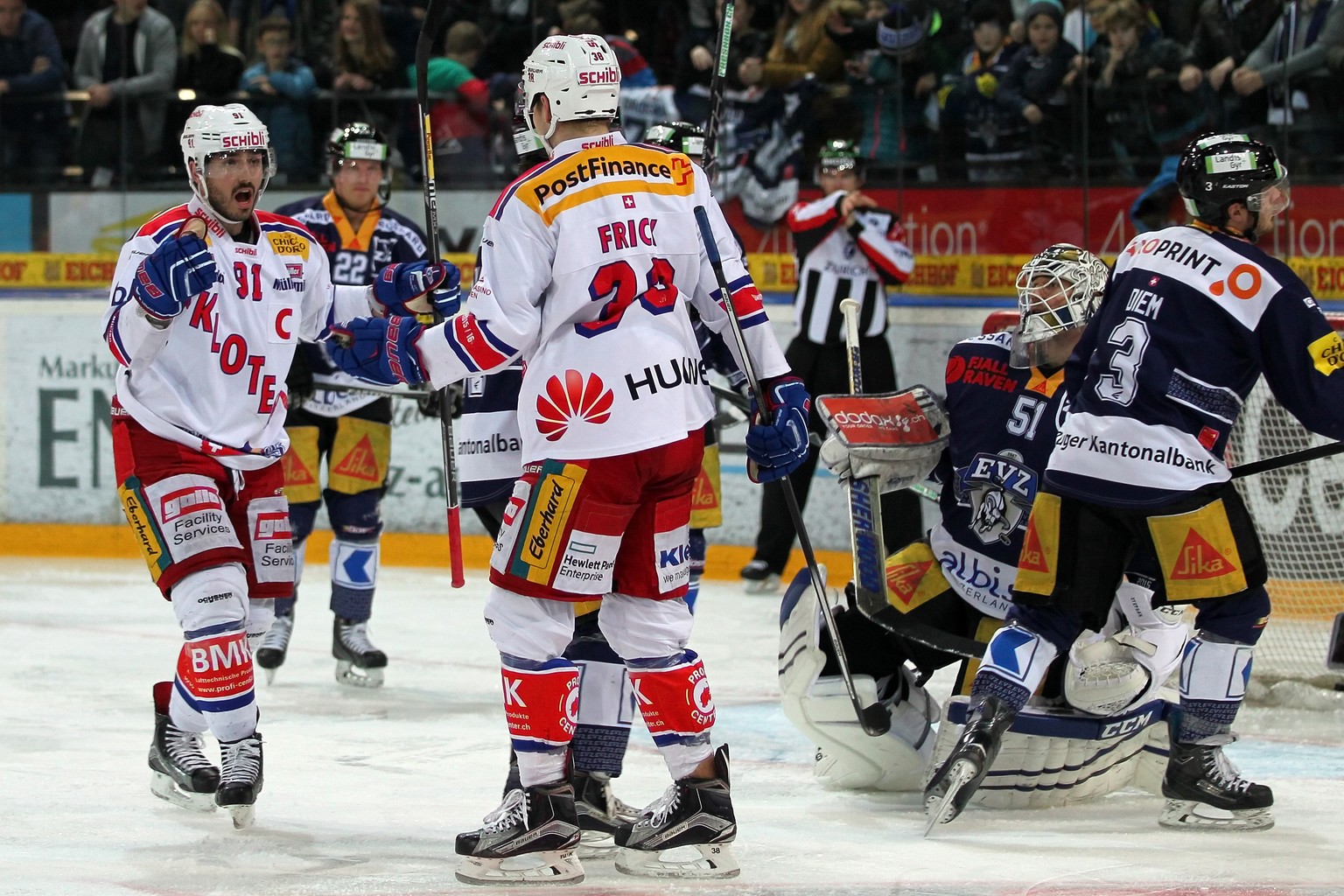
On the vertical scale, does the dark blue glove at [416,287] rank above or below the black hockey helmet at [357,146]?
below

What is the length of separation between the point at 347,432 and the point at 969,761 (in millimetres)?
2593

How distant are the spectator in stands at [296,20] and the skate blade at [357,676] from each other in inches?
146

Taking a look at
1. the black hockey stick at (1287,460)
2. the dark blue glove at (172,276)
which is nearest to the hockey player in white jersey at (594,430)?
the dark blue glove at (172,276)

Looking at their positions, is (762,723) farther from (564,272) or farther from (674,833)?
(564,272)

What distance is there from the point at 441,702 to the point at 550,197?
2.27 metres

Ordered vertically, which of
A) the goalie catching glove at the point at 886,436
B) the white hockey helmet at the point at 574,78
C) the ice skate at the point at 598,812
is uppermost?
the white hockey helmet at the point at 574,78

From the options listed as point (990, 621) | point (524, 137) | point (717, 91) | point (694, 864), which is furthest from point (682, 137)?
point (694, 864)

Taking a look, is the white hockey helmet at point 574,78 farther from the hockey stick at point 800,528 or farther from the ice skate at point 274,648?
the ice skate at point 274,648

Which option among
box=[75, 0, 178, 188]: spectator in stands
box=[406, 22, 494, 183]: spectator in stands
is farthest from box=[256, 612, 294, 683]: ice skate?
box=[75, 0, 178, 188]: spectator in stands

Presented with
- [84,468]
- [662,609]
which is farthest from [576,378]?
[84,468]

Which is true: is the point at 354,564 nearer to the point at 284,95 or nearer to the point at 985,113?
the point at 985,113

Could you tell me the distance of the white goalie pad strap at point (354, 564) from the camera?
18.0 feet

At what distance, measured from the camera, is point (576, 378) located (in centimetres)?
321

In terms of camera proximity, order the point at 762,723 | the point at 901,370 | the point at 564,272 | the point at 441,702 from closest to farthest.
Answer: the point at 564,272 → the point at 762,723 → the point at 441,702 → the point at 901,370
